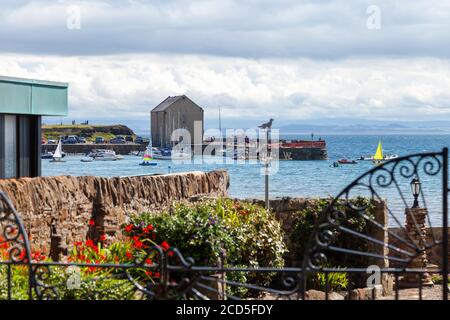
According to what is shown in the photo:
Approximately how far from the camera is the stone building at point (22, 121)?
1560 centimetres

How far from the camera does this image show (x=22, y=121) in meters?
16.2

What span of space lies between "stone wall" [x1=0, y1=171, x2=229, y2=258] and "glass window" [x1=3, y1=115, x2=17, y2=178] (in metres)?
2.67

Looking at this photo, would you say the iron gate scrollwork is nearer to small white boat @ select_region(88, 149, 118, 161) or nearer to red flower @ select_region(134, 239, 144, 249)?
red flower @ select_region(134, 239, 144, 249)

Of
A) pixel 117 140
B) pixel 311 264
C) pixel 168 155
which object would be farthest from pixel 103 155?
pixel 311 264

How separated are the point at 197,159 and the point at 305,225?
261ft

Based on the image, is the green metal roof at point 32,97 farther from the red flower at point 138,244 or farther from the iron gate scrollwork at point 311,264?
the iron gate scrollwork at point 311,264

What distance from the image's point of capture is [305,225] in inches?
671

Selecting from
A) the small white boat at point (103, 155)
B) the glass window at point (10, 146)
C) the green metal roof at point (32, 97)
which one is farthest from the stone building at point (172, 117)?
the glass window at point (10, 146)

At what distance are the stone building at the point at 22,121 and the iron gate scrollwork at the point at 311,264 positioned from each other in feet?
13.4

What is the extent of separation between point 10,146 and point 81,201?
3.01 metres

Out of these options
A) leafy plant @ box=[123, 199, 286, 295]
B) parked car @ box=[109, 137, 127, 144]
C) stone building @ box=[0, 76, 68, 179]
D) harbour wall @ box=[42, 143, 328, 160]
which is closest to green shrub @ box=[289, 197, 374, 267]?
leafy plant @ box=[123, 199, 286, 295]

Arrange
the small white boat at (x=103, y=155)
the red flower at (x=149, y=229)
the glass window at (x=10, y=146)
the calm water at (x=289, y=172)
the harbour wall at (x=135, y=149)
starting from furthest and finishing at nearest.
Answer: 1. the small white boat at (x=103, y=155)
2. the harbour wall at (x=135, y=149)
3. the calm water at (x=289, y=172)
4. the glass window at (x=10, y=146)
5. the red flower at (x=149, y=229)
